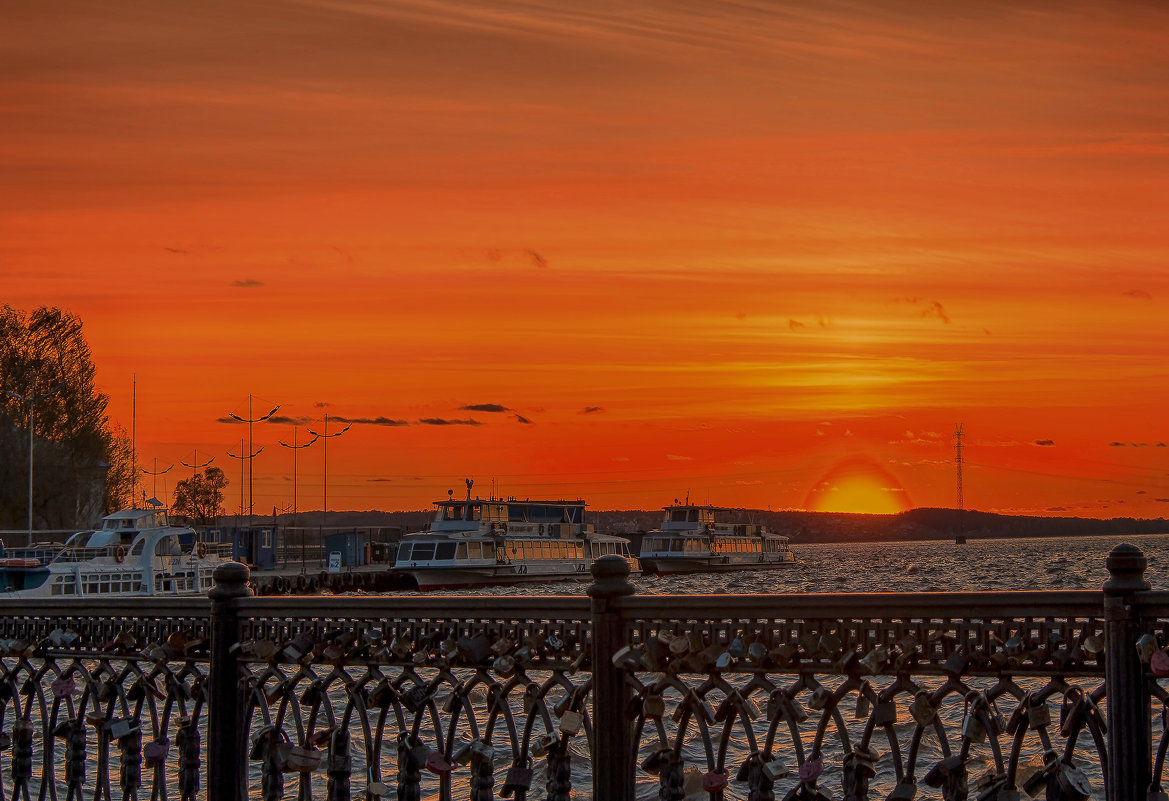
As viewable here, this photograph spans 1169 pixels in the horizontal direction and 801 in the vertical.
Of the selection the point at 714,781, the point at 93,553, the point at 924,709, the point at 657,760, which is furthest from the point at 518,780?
the point at 93,553

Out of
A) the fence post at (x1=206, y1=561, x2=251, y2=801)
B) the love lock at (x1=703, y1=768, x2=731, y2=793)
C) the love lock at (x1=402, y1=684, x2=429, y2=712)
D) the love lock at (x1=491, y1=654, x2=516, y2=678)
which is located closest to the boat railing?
the fence post at (x1=206, y1=561, x2=251, y2=801)

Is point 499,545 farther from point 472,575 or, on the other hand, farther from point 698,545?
point 698,545

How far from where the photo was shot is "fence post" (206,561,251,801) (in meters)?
5.62

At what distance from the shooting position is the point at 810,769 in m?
4.60

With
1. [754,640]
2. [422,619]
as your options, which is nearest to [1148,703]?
[754,640]

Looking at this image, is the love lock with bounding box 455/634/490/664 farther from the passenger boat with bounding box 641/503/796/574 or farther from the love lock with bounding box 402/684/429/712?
the passenger boat with bounding box 641/503/796/574

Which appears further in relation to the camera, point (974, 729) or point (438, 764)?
point (438, 764)

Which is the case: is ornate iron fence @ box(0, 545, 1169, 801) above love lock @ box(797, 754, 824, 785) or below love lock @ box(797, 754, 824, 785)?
above

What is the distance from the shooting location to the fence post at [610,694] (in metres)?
4.79

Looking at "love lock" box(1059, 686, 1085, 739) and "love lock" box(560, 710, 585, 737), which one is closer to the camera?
"love lock" box(1059, 686, 1085, 739)

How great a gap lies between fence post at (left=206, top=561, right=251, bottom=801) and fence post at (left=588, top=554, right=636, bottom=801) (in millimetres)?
1734

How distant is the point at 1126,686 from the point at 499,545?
6918 cm

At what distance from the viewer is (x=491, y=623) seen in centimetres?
503

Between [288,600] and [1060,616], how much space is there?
3.14 metres
